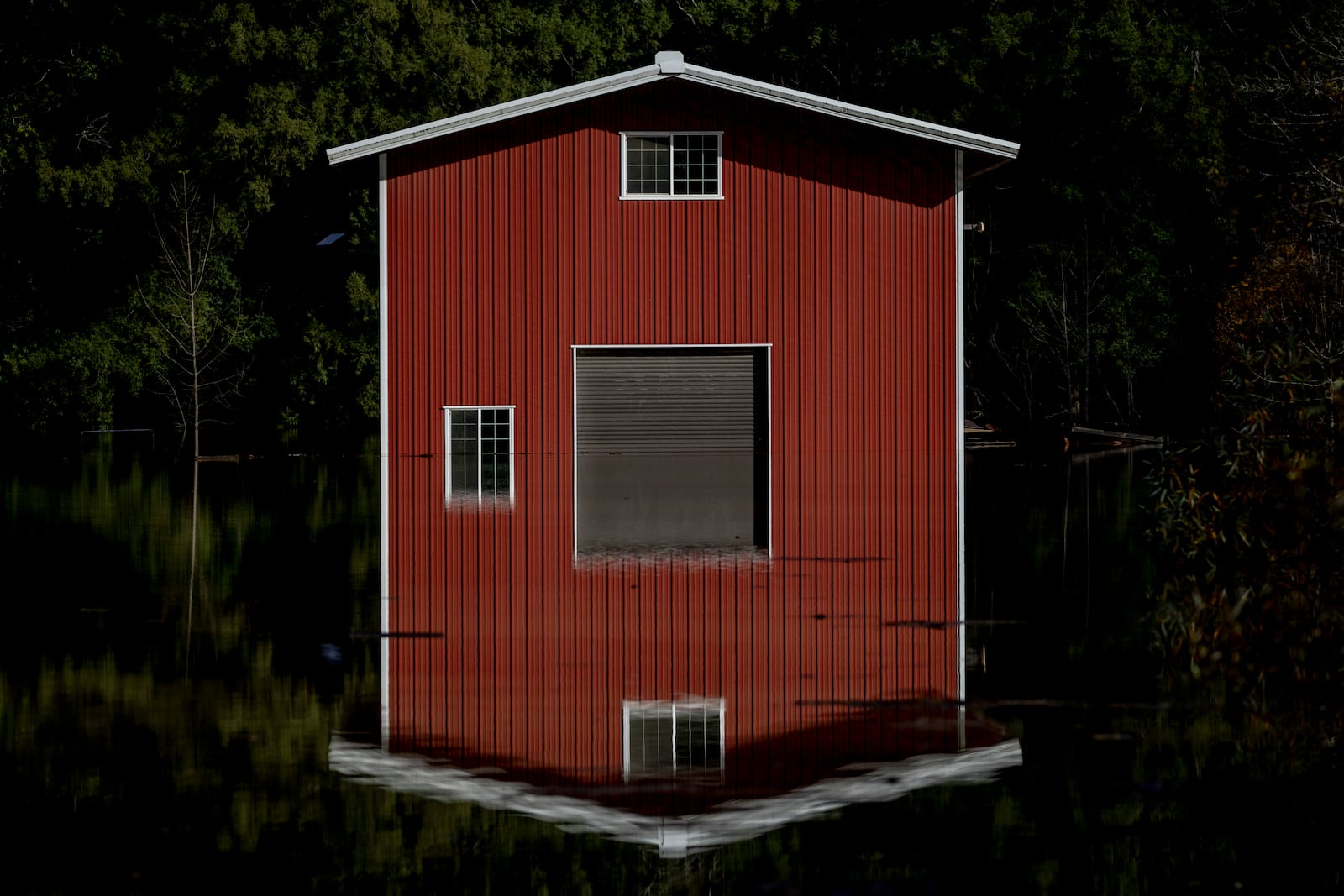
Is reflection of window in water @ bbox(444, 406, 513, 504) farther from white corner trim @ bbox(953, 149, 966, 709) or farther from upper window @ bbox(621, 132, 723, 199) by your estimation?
white corner trim @ bbox(953, 149, 966, 709)

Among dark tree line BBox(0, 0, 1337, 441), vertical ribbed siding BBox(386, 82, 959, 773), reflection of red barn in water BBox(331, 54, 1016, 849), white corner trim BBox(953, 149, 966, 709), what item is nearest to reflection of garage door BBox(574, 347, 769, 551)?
reflection of red barn in water BBox(331, 54, 1016, 849)

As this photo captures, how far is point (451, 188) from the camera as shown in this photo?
24750 mm

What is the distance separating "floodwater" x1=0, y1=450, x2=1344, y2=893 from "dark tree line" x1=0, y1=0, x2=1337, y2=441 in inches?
1064

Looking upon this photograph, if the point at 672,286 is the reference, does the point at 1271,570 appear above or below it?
below

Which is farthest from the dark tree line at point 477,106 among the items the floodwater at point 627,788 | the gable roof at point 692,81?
the floodwater at point 627,788

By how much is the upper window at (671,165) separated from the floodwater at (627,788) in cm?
1451

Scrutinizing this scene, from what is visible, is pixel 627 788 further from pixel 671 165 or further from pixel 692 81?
pixel 671 165

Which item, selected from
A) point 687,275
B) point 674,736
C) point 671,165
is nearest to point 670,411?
point 687,275

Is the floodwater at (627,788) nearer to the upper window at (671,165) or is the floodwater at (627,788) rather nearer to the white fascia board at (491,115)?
the white fascia board at (491,115)

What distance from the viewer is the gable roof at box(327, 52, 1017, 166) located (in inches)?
940

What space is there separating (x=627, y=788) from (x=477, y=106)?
106 feet

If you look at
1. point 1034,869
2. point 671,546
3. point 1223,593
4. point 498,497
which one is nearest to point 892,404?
point 498,497

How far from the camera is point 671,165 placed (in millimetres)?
24781

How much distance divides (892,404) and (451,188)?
6.83 meters
